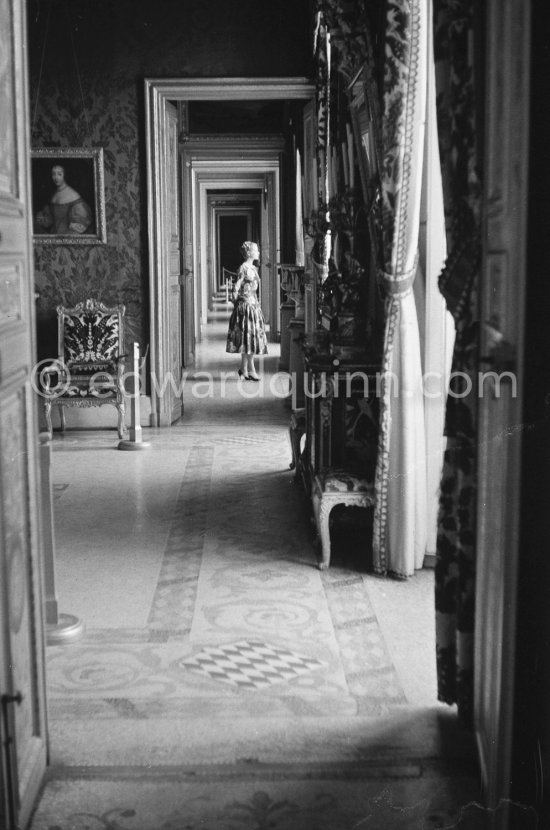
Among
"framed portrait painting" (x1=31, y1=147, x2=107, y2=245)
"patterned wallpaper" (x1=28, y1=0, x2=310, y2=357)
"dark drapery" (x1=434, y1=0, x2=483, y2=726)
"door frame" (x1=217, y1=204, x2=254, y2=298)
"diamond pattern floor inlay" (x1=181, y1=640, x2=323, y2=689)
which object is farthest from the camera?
"door frame" (x1=217, y1=204, x2=254, y2=298)

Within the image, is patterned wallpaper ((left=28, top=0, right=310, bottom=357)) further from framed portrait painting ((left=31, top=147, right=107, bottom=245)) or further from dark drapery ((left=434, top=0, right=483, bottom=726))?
dark drapery ((left=434, top=0, right=483, bottom=726))

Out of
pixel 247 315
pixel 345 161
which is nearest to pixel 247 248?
pixel 247 315

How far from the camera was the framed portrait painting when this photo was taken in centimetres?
802

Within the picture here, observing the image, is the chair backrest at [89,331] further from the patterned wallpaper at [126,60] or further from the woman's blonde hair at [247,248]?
the woman's blonde hair at [247,248]

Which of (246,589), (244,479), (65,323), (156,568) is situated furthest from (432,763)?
(65,323)

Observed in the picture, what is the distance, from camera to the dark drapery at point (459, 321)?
8.26ft

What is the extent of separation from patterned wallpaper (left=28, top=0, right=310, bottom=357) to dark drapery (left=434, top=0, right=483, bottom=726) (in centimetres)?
562

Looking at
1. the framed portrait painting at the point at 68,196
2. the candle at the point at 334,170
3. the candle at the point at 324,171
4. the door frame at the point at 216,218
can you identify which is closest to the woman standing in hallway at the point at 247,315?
the framed portrait painting at the point at 68,196

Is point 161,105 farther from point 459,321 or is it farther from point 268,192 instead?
point 268,192

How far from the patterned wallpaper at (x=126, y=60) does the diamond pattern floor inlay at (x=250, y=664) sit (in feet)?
17.3

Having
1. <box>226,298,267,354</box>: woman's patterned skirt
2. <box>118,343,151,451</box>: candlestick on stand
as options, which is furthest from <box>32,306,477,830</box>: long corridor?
<box>226,298,267,354</box>: woman's patterned skirt

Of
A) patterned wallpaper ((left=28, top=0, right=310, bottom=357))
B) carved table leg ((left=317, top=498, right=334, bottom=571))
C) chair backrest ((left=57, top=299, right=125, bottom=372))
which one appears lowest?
carved table leg ((left=317, top=498, right=334, bottom=571))

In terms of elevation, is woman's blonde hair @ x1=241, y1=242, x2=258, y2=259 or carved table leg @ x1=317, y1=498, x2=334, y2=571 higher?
woman's blonde hair @ x1=241, y1=242, x2=258, y2=259

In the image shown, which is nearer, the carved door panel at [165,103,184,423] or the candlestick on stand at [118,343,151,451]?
the candlestick on stand at [118,343,151,451]
